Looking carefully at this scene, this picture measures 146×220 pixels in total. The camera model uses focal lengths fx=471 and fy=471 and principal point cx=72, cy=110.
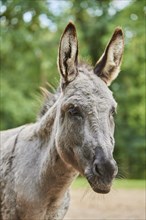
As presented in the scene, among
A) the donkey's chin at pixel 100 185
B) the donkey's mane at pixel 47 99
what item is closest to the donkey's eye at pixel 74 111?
the donkey's chin at pixel 100 185

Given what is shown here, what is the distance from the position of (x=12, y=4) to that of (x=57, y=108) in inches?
633

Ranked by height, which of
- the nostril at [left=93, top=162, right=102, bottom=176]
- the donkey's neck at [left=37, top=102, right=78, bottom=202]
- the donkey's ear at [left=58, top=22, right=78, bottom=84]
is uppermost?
the donkey's ear at [left=58, top=22, right=78, bottom=84]

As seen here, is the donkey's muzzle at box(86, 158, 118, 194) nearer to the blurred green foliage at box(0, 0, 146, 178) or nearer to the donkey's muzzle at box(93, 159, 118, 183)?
the donkey's muzzle at box(93, 159, 118, 183)

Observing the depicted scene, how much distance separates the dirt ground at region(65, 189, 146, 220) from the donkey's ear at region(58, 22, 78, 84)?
4104 millimetres

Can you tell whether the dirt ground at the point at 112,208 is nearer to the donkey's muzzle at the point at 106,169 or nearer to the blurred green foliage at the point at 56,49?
the blurred green foliage at the point at 56,49

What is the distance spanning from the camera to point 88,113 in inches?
152

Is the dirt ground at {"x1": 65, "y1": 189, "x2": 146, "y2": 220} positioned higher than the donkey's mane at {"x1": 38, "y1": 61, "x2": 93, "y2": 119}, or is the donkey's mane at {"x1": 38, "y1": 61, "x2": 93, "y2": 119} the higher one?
the donkey's mane at {"x1": 38, "y1": 61, "x2": 93, "y2": 119}

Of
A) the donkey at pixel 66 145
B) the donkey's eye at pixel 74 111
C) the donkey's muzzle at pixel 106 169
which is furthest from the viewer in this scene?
the donkey's eye at pixel 74 111

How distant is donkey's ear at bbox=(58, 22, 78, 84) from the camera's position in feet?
13.6

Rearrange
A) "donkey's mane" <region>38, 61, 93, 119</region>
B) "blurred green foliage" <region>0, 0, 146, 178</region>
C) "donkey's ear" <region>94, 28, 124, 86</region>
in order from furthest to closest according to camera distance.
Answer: "blurred green foliage" <region>0, 0, 146, 178</region>, "donkey's mane" <region>38, 61, 93, 119</region>, "donkey's ear" <region>94, 28, 124, 86</region>

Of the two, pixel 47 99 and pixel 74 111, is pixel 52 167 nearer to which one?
pixel 74 111

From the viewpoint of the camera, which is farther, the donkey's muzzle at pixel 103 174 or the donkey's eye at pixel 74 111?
the donkey's eye at pixel 74 111

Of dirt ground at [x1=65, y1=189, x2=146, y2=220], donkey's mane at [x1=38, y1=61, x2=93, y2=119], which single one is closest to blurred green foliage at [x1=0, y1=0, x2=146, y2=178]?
dirt ground at [x1=65, y1=189, x2=146, y2=220]

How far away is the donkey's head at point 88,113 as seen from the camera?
3637 millimetres
